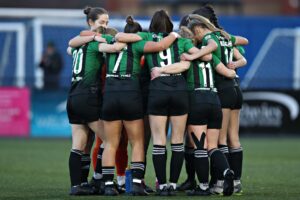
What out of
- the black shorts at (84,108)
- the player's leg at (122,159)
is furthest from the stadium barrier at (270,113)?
the black shorts at (84,108)

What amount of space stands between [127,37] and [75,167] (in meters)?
1.74

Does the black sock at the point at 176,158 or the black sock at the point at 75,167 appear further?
the black sock at the point at 75,167

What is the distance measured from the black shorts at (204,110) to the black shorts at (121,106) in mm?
652

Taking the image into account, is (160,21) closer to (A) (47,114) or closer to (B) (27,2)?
(A) (47,114)

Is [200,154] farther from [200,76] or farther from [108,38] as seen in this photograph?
[108,38]

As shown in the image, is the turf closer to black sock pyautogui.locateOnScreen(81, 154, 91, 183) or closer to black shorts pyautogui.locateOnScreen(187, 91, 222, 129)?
black sock pyautogui.locateOnScreen(81, 154, 91, 183)

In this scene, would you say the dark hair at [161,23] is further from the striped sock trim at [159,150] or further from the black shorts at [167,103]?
the striped sock trim at [159,150]

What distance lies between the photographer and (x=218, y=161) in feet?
36.7

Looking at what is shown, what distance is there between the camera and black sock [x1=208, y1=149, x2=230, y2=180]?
11.2 meters

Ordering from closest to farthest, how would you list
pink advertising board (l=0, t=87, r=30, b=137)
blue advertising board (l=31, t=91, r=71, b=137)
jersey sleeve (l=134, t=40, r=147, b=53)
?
jersey sleeve (l=134, t=40, r=147, b=53) → pink advertising board (l=0, t=87, r=30, b=137) → blue advertising board (l=31, t=91, r=71, b=137)

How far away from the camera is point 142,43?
11164 millimetres

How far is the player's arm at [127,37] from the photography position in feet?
36.5

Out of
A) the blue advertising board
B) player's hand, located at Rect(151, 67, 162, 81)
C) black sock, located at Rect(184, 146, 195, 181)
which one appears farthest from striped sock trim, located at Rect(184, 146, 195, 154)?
the blue advertising board

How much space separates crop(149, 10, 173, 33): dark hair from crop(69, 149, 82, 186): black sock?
1.81 m
